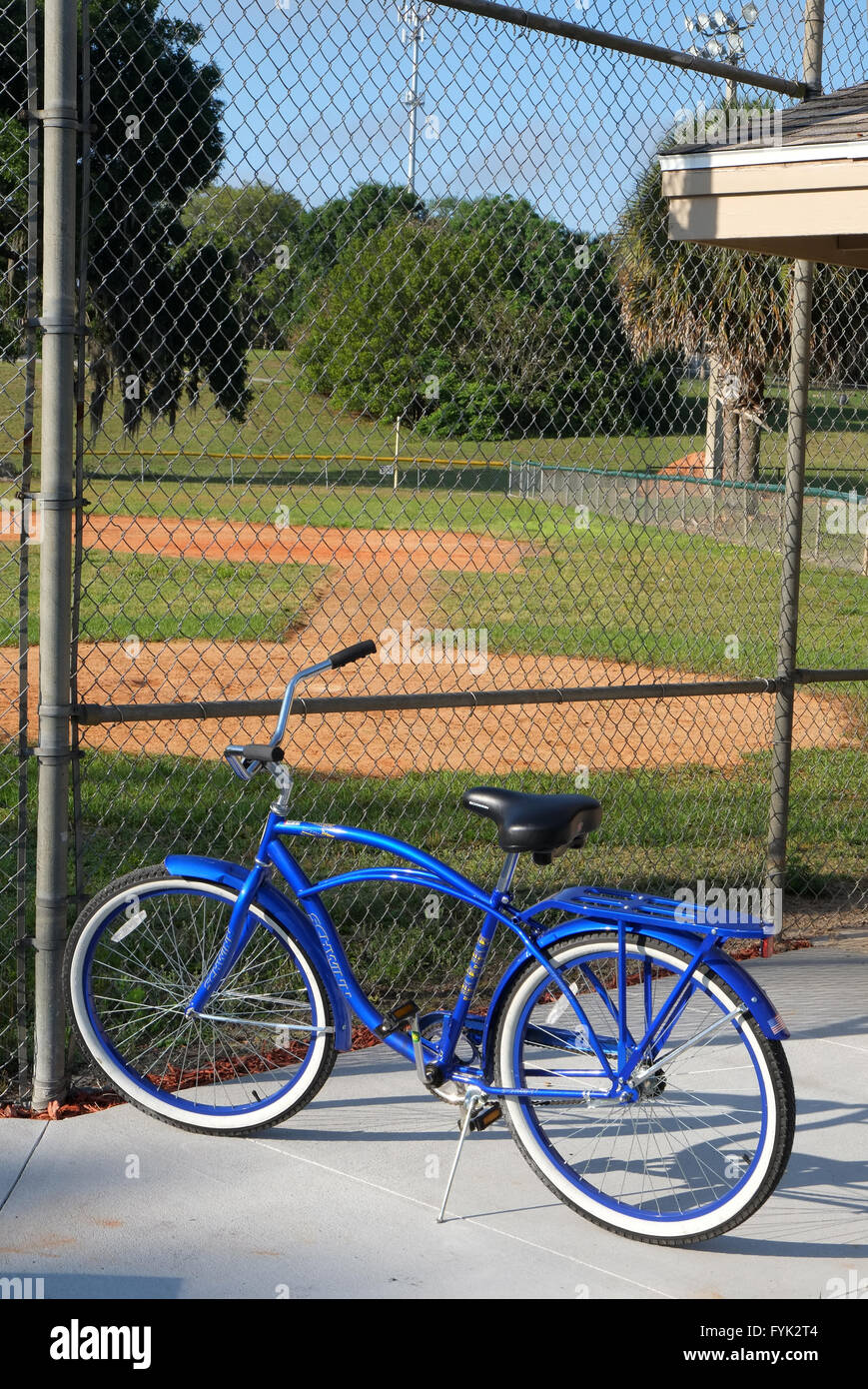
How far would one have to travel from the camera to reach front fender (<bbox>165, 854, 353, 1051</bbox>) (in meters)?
3.78

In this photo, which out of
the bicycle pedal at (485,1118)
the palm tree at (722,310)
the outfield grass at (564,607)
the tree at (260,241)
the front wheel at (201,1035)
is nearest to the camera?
the bicycle pedal at (485,1118)

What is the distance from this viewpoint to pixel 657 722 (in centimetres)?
1101

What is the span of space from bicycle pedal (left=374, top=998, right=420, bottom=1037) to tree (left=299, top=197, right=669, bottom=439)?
233 centimetres

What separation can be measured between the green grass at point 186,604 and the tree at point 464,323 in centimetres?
571

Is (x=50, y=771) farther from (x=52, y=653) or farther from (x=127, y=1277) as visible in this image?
(x=127, y=1277)

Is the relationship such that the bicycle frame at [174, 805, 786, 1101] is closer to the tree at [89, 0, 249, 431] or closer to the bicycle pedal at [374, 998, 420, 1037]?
the bicycle pedal at [374, 998, 420, 1037]

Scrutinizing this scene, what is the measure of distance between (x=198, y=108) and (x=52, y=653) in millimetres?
1712

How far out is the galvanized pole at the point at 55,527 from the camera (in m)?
3.77

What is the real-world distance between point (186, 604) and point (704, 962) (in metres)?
13.0

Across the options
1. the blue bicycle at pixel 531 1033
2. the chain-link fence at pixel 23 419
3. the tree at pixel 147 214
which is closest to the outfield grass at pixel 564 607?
the tree at pixel 147 214

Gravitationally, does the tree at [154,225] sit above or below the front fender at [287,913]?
above

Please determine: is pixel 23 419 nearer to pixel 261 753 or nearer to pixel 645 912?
pixel 261 753

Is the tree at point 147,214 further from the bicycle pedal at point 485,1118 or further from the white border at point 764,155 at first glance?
the bicycle pedal at point 485,1118
